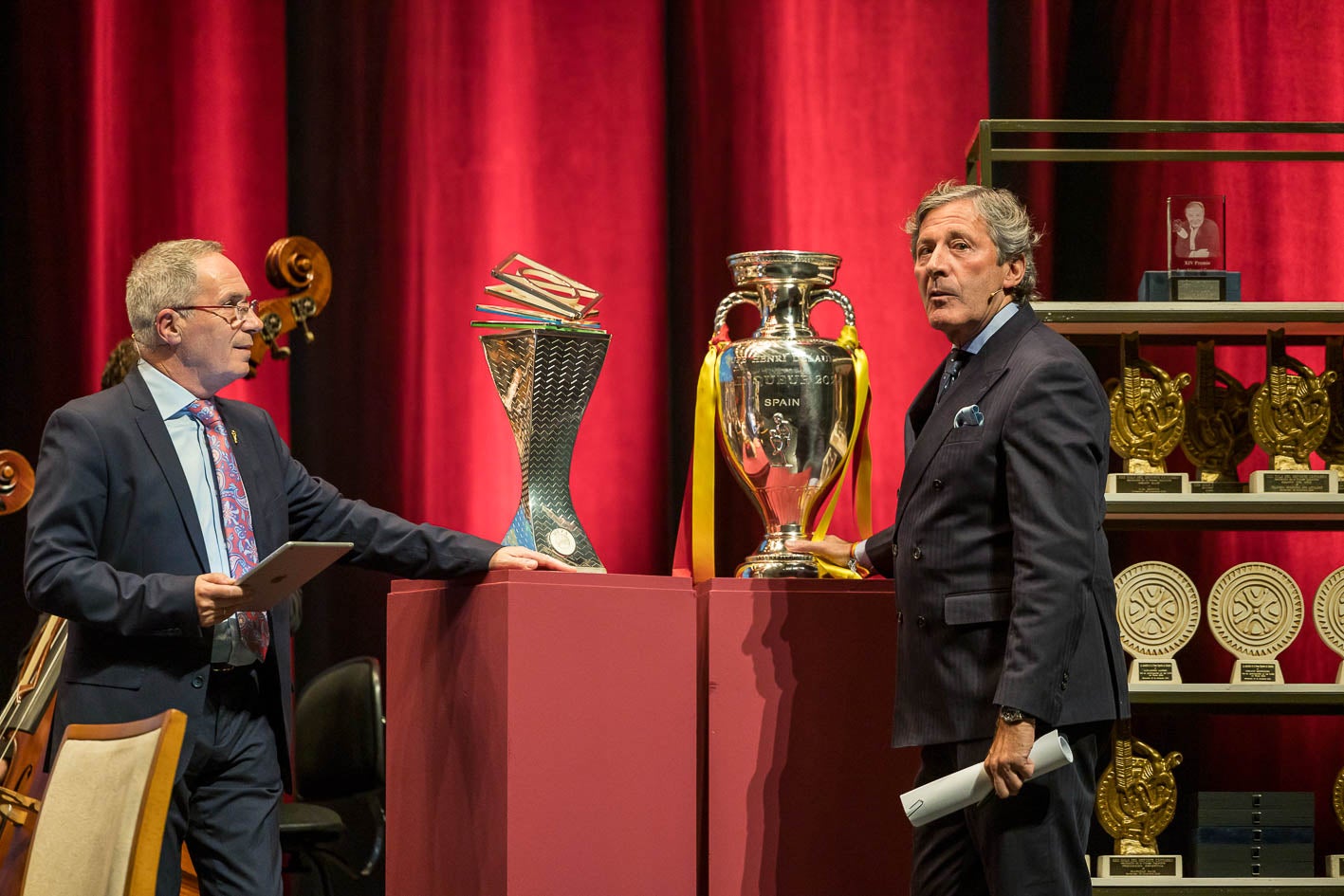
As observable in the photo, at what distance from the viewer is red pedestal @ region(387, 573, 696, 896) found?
235cm

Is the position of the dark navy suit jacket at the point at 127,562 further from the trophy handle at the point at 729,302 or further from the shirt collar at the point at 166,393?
the trophy handle at the point at 729,302

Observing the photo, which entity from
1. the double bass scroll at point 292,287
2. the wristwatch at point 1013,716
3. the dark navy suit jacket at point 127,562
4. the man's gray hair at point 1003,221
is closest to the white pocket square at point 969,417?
the man's gray hair at point 1003,221

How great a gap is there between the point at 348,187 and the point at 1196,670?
7.76 feet

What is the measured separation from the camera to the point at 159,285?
2514mm

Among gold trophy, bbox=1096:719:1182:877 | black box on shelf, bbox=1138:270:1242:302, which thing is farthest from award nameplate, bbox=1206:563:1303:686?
black box on shelf, bbox=1138:270:1242:302

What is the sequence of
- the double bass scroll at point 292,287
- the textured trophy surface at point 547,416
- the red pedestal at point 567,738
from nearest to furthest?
1. the red pedestal at point 567,738
2. the textured trophy surface at point 547,416
3. the double bass scroll at point 292,287

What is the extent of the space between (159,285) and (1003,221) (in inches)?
51.4

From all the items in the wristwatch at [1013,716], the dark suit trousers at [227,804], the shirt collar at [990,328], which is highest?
the shirt collar at [990,328]

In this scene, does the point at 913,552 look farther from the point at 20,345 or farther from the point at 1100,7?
the point at 20,345

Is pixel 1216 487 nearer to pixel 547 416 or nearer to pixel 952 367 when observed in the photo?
pixel 952 367

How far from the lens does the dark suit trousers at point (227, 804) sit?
7.47 ft

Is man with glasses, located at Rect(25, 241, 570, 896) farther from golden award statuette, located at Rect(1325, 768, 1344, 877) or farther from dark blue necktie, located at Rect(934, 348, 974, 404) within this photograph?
golden award statuette, located at Rect(1325, 768, 1344, 877)

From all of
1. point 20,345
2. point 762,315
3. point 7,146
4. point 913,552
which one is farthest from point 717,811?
point 7,146

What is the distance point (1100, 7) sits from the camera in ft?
12.8
